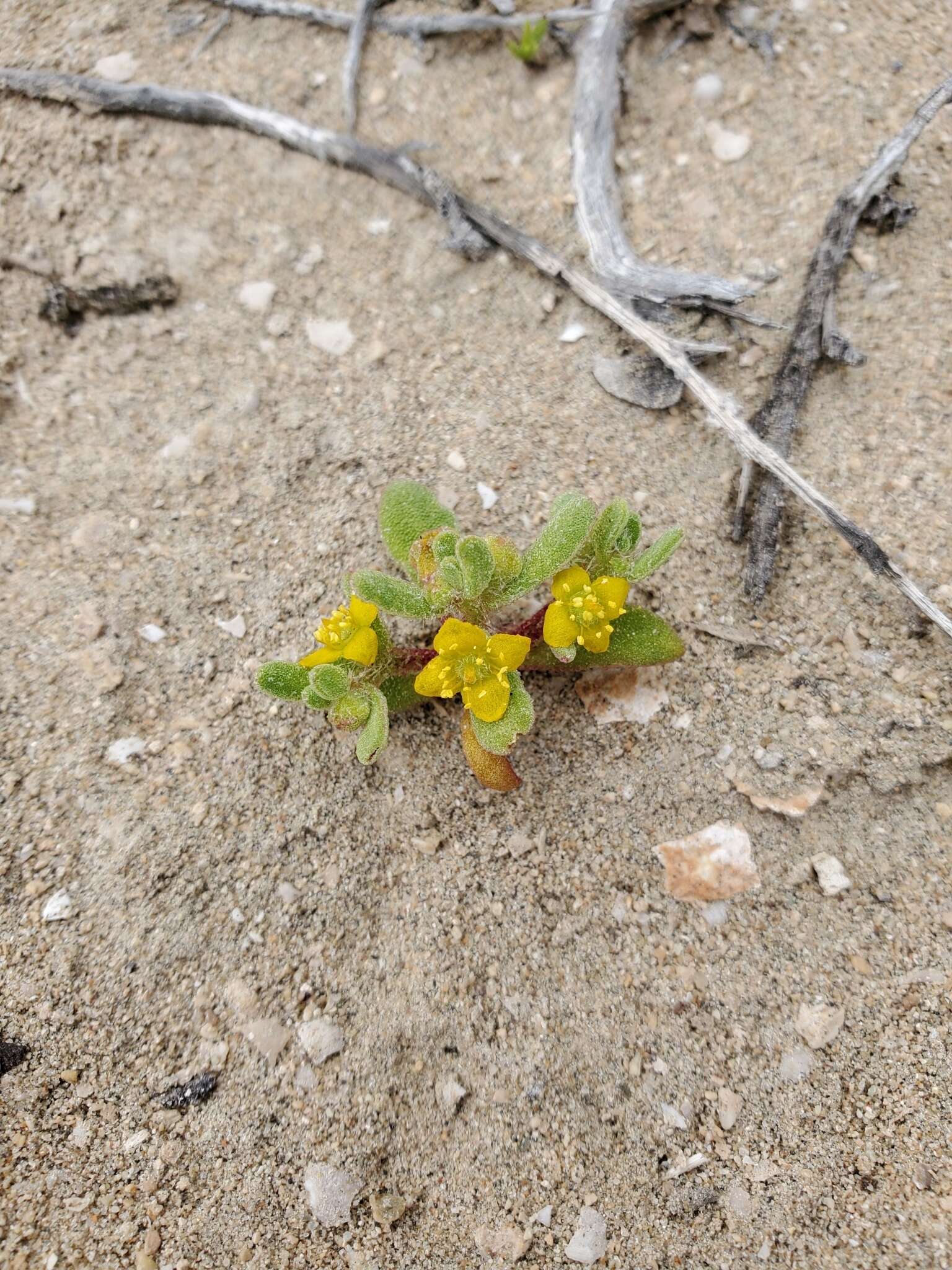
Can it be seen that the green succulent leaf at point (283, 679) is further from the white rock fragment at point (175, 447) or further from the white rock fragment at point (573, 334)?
→ the white rock fragment at point (573, 334)

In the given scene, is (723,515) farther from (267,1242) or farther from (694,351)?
(267,1242)

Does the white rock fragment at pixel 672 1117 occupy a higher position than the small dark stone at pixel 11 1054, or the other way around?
the white rock fragment at pixel 672 1117

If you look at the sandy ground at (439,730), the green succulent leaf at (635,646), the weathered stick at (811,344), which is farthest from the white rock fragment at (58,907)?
the weathered stick at (811,344)

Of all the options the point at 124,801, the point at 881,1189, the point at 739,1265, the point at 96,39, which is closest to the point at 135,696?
the point at 124,801

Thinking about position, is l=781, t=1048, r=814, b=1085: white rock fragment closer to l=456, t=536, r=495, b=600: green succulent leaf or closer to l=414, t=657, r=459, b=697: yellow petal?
l=414, t=657, r=459, b=697: yellow petal

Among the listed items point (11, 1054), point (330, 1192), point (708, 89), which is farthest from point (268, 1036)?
point (708, 89)

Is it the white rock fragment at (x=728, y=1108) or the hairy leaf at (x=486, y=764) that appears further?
the hairy leaf at (x=486, y=764)

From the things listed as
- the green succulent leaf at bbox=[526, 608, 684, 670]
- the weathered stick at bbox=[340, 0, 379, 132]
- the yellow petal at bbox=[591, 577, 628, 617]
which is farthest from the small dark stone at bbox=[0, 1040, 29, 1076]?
the weathered stick at bbox=[340, 0, 379, 132]
